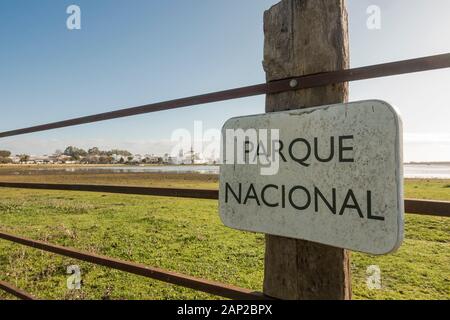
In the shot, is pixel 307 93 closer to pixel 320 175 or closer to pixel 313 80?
pixel 313 80

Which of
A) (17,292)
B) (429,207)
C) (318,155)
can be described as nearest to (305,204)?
(318,155)

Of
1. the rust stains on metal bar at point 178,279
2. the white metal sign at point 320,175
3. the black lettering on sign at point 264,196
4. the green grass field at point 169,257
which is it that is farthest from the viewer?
the green grass field at point 169,257

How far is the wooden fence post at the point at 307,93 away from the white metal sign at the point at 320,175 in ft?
0.32

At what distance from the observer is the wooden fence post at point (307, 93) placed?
1.09 m

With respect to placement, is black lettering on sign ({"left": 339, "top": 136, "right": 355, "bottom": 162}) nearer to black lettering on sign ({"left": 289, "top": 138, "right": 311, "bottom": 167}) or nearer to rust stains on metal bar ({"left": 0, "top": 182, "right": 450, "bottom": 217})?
black lettering on sign ({"left": 289, "top": 138, "right": 311, "bottom": 167})

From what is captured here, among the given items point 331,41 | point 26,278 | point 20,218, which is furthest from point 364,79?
point 20,218

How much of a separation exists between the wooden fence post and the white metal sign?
97mm

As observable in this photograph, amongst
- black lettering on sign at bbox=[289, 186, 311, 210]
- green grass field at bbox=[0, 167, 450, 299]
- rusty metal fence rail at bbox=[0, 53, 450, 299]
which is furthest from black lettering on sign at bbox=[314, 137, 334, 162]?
green grass field at bbox=[0, 167, 450, 299]

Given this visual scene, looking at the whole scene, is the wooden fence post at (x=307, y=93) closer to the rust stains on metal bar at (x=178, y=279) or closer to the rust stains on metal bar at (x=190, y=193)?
the rust stains on metal bar at (x=178, y=279)

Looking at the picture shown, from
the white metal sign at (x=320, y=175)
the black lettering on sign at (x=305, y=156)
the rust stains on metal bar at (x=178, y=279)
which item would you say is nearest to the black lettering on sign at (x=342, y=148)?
the white metal sign at (x=320, y=175)

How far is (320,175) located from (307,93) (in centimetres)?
32

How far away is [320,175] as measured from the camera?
1011 mm

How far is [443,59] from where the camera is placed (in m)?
0.94

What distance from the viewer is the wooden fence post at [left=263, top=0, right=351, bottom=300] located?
1.09m
